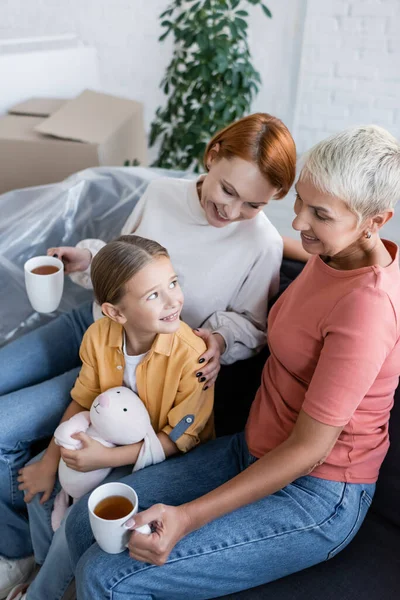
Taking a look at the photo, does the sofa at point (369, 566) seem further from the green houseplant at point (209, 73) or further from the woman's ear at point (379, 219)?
the green houseplant at point (209, 73)

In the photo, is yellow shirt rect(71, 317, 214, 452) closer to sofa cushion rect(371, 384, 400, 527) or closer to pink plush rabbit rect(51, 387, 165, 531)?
pink plush rabbit rect(51, 387, 165, 531)

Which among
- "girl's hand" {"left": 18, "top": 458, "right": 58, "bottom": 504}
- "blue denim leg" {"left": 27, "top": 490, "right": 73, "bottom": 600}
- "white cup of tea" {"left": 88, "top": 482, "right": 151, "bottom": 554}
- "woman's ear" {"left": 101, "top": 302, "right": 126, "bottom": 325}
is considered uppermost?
"woman's ear" {"left": 101, "top": 302, "right": 126, "bottom": 325}

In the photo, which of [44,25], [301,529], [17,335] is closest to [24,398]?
[17,335]

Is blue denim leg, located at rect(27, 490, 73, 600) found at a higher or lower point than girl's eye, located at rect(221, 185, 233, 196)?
lower

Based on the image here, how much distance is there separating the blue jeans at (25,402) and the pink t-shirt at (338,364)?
0.47 metres

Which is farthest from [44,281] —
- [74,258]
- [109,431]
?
[109,431]

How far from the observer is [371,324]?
86cm

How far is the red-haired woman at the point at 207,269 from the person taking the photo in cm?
112

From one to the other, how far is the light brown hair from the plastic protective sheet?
1.86 ft

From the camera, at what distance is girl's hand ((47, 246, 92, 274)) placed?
1374 millimetres

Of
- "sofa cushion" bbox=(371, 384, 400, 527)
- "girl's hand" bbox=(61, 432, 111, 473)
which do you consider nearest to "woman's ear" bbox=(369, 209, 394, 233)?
"sofa cushion" bbox=(371, 384, 400, 527)

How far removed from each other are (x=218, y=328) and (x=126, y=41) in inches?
94.2

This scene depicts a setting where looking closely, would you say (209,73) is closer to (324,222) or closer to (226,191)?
(226,191)

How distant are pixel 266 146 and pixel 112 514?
74cm
